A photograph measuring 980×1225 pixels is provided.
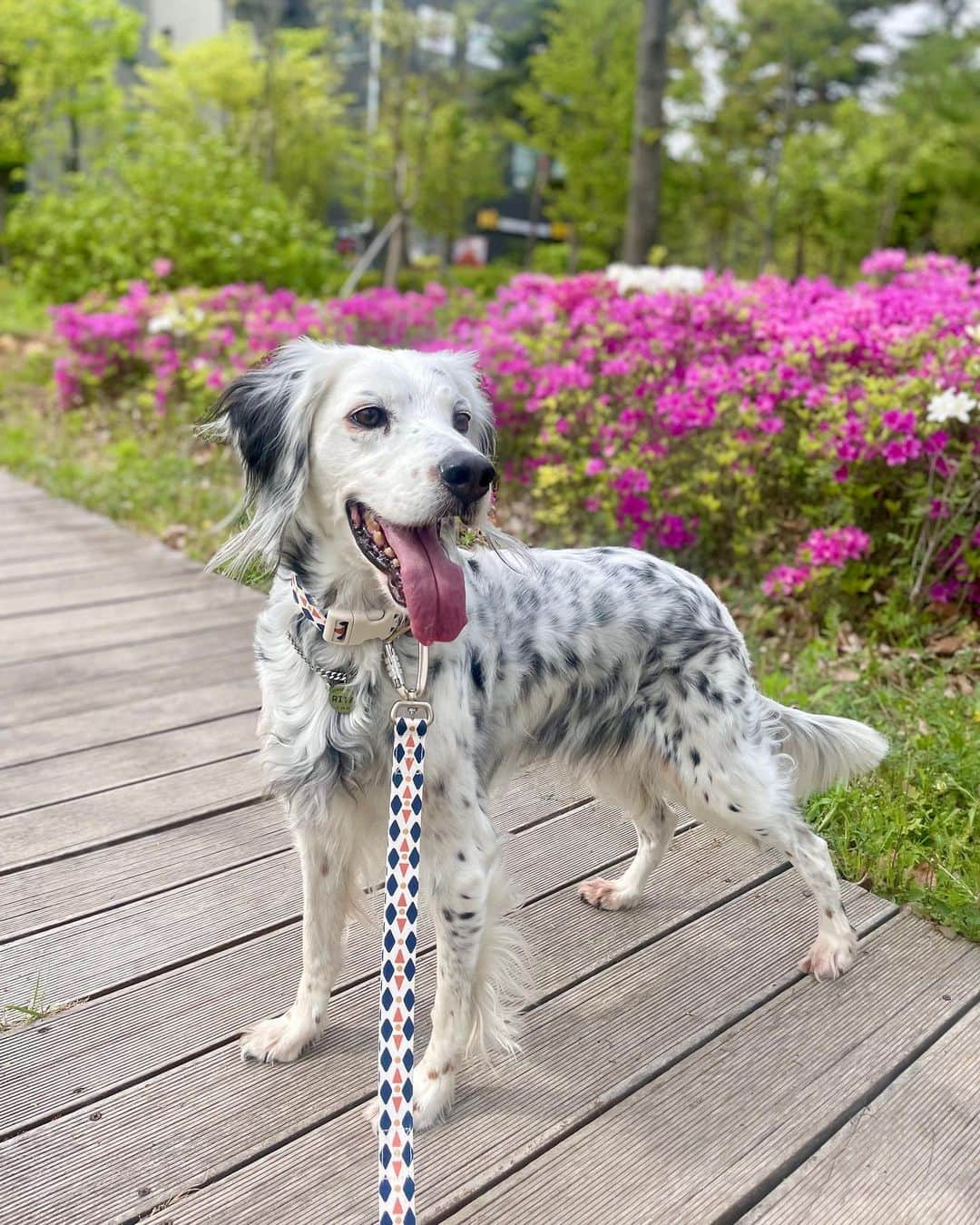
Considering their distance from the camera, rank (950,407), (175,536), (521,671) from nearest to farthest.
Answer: (521,671), (950,407), (175,536)

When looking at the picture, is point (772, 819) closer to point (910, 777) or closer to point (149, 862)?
point (910, 777)

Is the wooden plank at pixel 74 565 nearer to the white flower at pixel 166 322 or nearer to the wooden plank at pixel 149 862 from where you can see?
the wooden plank at pixel 149 862

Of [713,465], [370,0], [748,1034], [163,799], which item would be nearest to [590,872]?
[748,1034]

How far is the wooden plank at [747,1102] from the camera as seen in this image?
183cm

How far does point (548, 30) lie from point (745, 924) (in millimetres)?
25005

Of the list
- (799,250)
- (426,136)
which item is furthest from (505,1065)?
(799,250)

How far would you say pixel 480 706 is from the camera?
2141 millimetres

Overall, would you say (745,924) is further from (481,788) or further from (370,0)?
(370,0)

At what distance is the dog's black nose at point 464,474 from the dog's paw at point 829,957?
4.73 ft

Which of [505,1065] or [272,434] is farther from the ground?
[272,434]

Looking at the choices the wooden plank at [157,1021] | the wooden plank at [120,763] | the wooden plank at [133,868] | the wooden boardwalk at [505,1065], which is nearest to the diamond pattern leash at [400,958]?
the wooden boardwalk at [505,1065]

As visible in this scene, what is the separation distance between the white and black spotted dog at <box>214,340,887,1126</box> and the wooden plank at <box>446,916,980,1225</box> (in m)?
0.15

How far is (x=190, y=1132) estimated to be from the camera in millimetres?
1929

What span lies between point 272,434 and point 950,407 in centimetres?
277
